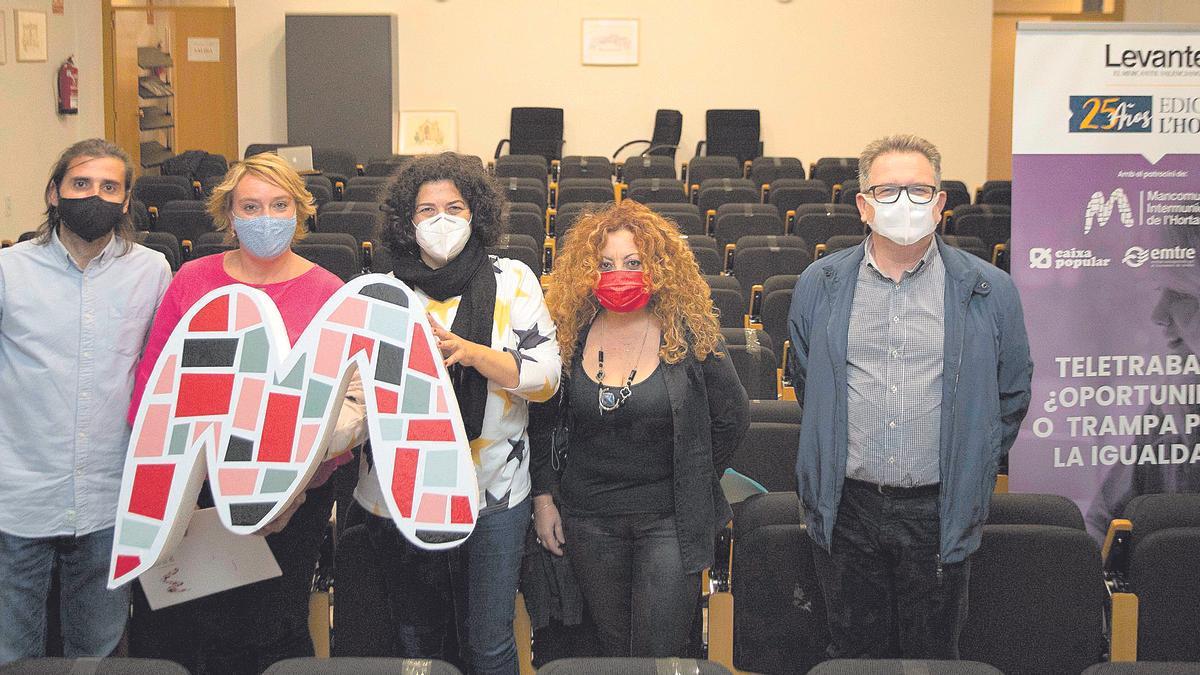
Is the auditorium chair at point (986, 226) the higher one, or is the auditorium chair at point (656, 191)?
the auditorium chair at point (656, 191)

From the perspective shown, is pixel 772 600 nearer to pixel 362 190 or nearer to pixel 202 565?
pixel 202 565

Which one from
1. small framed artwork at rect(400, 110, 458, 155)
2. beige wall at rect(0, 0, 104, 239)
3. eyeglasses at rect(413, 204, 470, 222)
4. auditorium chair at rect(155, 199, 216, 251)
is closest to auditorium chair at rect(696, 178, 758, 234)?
auditorium chair at rect(155, 199, 216, 251)

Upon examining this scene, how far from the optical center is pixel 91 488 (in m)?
2.57

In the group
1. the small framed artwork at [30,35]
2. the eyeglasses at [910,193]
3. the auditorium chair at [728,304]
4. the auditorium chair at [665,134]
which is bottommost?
the auditorium chair at [728,304]

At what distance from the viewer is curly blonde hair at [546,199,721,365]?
2.60 meters

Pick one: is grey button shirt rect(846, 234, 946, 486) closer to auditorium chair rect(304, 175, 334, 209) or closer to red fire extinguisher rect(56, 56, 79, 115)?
auditorium chair rect(304, 175, 334, 209)

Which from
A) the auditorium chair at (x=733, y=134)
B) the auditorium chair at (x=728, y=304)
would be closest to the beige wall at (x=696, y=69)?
the auditorium chair at (x=733, y=134)

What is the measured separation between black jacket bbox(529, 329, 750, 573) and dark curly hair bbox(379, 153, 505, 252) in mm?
352

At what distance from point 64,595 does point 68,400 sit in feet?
1.44

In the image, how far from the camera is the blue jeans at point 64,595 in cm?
256

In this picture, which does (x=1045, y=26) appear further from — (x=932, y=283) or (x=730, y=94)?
(x=730, y=94)

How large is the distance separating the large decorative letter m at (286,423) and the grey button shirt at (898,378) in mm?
865

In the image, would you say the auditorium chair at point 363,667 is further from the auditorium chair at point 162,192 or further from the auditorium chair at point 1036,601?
the auditorium chair at point 162,192

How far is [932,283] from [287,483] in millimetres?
1409
